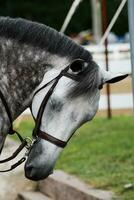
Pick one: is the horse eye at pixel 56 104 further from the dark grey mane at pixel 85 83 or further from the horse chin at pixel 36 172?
the horse chin at pixel 36 172

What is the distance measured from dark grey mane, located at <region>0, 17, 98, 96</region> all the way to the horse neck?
1.6 inches

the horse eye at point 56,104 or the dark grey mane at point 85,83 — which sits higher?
the dark grey mane at point 85,83

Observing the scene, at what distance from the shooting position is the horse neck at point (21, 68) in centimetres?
498

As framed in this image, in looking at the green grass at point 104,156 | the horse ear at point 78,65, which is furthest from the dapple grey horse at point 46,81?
the green grass at point 104,156

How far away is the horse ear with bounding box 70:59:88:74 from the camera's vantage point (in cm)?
484

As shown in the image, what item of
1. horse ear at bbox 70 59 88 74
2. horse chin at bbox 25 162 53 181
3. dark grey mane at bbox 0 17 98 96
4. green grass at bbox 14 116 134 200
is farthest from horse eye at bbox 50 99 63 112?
green grass at bbox 14 116 134 200

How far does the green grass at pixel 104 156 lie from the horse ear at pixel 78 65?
2.94 metres

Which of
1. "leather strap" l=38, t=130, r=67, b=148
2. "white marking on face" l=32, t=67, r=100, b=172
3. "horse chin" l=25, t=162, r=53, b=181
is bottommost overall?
"horse chin" l=25, t=162, r=53, b=181

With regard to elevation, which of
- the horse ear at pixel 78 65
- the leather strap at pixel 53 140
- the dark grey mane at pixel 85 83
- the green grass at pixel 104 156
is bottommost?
the green grass at pixel 104 156

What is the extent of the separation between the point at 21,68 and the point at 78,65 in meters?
0.39

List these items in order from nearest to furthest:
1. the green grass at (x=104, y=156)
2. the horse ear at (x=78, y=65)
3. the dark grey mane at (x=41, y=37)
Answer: the horse ear at (x=78, y=65) → the dark grey mane at (x=41, y=37) → the green grass at (x=104, y=156)

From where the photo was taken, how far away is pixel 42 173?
4.92 metres

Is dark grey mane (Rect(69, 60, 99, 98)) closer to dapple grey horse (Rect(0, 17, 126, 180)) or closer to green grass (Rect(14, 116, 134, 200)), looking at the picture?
dapple grey horse (Rect(0, 17, 126, 180))

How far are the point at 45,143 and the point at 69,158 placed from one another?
5.07 meters
